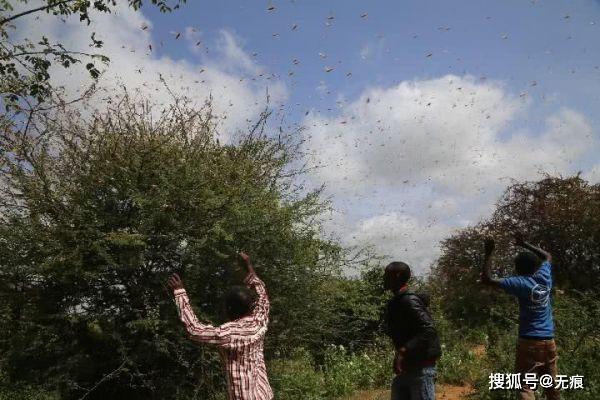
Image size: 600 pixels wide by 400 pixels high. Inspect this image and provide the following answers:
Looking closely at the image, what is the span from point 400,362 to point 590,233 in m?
18.4

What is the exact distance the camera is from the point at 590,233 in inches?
760

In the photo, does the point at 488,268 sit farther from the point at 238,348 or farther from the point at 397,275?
the point at 238,348

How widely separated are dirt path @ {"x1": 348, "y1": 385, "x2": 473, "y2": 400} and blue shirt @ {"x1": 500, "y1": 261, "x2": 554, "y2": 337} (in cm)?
420

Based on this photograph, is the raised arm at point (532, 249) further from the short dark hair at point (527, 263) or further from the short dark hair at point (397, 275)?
the short dark hair at point (397, 275)

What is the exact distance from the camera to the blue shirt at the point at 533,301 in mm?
4750

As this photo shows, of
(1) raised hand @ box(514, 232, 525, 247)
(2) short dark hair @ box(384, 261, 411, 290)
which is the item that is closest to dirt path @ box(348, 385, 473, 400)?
(1) raised hand @ box(514, 232, 525, 247)

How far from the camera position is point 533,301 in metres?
4.75

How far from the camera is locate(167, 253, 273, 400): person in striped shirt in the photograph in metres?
3.19

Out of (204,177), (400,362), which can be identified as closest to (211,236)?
(204,177)

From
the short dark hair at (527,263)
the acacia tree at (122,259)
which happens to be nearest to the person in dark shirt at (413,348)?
the short dark hair at (527,263)

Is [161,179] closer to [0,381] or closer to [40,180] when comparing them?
[40,180]

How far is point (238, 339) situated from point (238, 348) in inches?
2.1

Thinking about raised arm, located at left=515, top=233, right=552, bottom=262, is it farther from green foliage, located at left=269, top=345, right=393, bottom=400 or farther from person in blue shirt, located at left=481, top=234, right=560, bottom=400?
green foliage, located at left=269, top=345, right=393, bottom=400

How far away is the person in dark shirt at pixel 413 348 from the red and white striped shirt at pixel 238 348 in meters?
1.10
